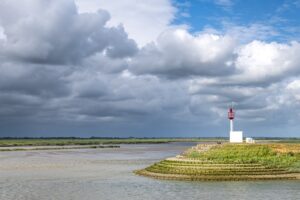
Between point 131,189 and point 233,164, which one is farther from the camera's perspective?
point 233,164

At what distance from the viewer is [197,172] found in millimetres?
64188

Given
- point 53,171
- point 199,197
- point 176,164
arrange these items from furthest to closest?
point 53,171 < point 176,164 < point 199,197

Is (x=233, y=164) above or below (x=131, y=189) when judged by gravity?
above

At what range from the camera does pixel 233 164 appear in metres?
66.2

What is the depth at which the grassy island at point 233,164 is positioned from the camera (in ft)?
209

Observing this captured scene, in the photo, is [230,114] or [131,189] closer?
[131,189]

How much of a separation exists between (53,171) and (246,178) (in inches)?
1401

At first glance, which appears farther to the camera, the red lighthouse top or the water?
the red lighthouse top

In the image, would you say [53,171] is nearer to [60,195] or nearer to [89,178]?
[89,178]

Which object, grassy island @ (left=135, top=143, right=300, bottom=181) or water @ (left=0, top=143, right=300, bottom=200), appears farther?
grassy island @ (left=135, top=143, right=300, bottom=181)

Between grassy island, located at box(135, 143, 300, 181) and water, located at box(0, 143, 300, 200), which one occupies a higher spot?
grassy island, located at box(135, 143, 300, 181)

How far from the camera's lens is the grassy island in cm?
6356

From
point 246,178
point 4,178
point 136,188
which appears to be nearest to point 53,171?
point 4,178

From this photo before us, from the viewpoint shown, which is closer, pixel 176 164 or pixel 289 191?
pixel 289 191
